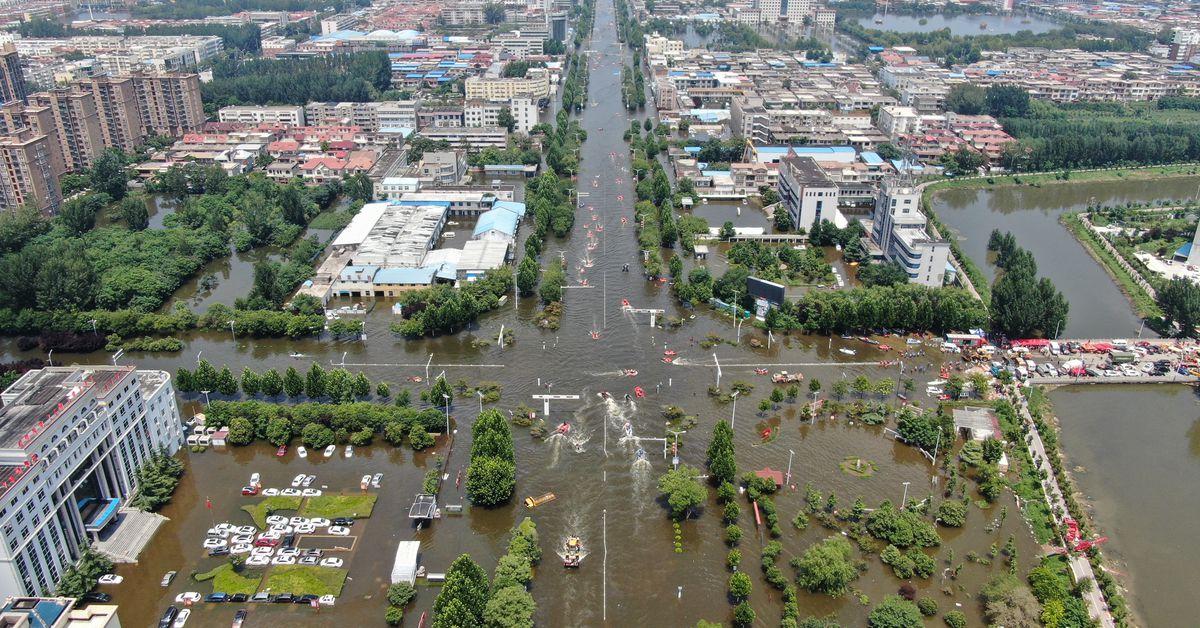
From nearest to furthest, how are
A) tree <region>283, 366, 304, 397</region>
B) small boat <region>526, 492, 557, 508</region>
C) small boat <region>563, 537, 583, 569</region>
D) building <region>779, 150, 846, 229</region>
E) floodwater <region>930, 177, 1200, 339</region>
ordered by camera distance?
small boat <region>563, 537, 583, 569</region>
small boat <region>526, 492, 557, 508</region>
tree <region>283, 366, 304, 397</region>
floodwater <region>930, 177, 1200, 339</region>
building <region>779, 150, 846, 229</region>

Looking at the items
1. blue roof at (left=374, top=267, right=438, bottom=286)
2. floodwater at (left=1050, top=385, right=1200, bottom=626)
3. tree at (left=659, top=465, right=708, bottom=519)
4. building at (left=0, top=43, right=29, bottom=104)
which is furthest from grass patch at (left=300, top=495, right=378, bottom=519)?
building at (left=0, top=43, right=29, bottom=104)

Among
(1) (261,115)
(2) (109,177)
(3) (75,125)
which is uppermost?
(3) (75,125)

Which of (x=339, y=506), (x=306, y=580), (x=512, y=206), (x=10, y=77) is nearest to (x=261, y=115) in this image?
(x=10, y=77)

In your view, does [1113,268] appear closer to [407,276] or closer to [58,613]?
[407,276]

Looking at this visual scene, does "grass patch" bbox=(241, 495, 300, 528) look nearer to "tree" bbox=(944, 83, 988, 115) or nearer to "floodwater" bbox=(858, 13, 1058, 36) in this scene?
"tree" bbox=(944, 83, 988, 115)

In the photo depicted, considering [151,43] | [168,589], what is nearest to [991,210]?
[168,589]

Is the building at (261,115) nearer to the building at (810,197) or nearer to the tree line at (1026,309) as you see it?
the building at (810,197)
